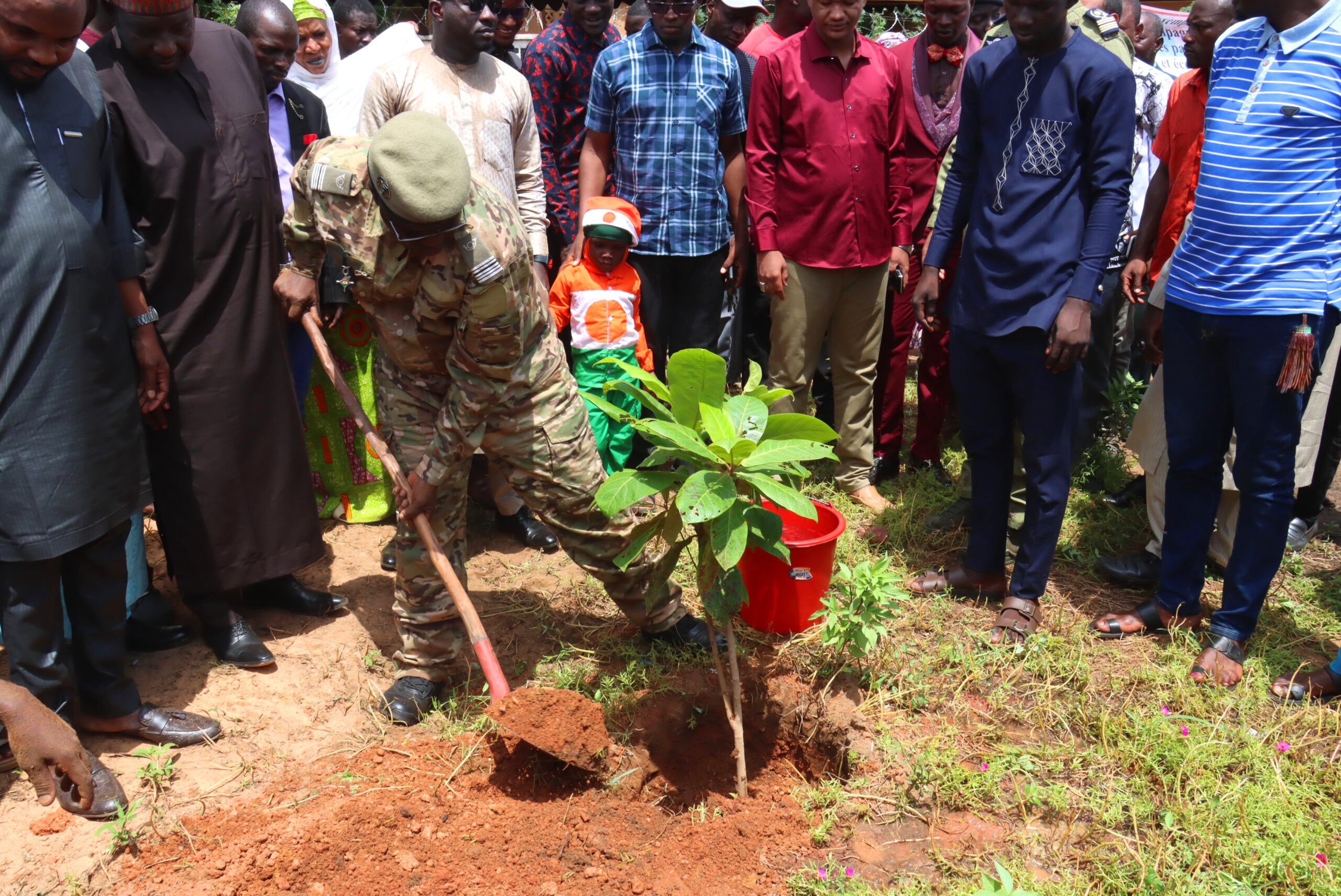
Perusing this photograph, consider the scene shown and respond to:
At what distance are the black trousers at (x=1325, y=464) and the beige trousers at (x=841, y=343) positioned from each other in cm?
191

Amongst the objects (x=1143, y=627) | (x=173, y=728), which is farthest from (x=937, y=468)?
(x=173, y=728)

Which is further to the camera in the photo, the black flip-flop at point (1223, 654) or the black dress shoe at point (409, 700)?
the black flip-flop at point (1223, 654)

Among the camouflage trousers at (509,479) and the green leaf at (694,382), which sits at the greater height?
the green leaf at (694,382)

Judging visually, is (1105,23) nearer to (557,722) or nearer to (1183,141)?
(1183,141)

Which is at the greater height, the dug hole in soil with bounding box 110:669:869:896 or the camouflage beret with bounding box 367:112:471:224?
the camouflage beret with bounding box 367:112:471:224

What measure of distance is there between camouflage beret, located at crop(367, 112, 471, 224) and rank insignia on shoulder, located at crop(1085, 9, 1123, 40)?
3007mm

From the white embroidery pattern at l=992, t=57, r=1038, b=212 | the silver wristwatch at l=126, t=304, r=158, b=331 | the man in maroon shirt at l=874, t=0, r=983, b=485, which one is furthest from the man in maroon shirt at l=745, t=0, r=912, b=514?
the silver wristwatch at l=126, t=304, r=158, b=331

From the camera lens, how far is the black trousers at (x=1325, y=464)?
4.20 meters

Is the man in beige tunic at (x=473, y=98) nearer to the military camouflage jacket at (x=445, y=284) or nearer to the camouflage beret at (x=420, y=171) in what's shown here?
the military camouflage jacket at (x=445, y=284)

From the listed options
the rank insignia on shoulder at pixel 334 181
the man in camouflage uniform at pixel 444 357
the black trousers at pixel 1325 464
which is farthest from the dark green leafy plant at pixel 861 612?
the black trousers at pixel 1325 464

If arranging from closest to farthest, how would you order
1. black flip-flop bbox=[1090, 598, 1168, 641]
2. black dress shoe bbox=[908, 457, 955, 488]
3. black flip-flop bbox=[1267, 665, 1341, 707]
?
black flip-flop bbox=[1267, 665, 1341, 707]
black flip-flop bbox=[1090, 598, 1168, 641]
black dress shoe bbox=[908, 457, 955, 488]

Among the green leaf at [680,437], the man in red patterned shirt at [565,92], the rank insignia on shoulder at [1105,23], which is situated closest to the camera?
the green leaf at [680,437]

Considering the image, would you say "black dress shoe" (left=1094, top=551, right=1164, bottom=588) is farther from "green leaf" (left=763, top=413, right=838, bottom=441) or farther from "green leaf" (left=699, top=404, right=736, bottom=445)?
"green leaf" (left=699, top=404, right=736, bottom=445)

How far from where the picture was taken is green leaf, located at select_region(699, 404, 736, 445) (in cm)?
277
